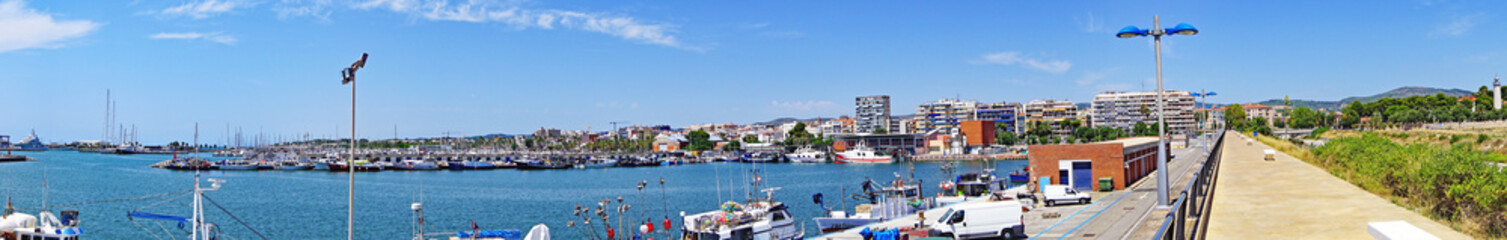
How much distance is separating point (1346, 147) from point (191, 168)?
12620cm

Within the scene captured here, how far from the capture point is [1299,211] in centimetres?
1662

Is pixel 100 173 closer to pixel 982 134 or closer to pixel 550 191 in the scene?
pixel 550 191

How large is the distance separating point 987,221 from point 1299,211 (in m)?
7.05

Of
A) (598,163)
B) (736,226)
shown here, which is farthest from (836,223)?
(598,163)

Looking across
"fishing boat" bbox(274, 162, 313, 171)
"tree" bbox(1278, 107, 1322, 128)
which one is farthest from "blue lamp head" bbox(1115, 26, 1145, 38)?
"tree" bbox(1278, 107, 1322, 128)

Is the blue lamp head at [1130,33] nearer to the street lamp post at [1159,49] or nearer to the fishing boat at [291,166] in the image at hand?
the street lamp post at [1159,49]

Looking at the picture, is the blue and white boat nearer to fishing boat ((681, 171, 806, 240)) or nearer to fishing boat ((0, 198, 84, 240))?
fishing boat ((0, 198, 84, 240))

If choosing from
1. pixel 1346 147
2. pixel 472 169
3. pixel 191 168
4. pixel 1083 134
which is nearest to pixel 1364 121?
pixel 1083 134

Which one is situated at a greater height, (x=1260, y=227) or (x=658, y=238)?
(x=1260, y=227)

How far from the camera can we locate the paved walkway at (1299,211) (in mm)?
13516

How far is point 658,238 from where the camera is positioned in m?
37.9

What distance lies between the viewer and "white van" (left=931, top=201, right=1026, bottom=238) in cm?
2214

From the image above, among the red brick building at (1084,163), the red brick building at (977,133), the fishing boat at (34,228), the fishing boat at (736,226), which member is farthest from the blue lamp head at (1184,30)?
the red brick building at (977,133)

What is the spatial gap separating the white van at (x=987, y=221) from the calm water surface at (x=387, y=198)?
16342 millimetres
